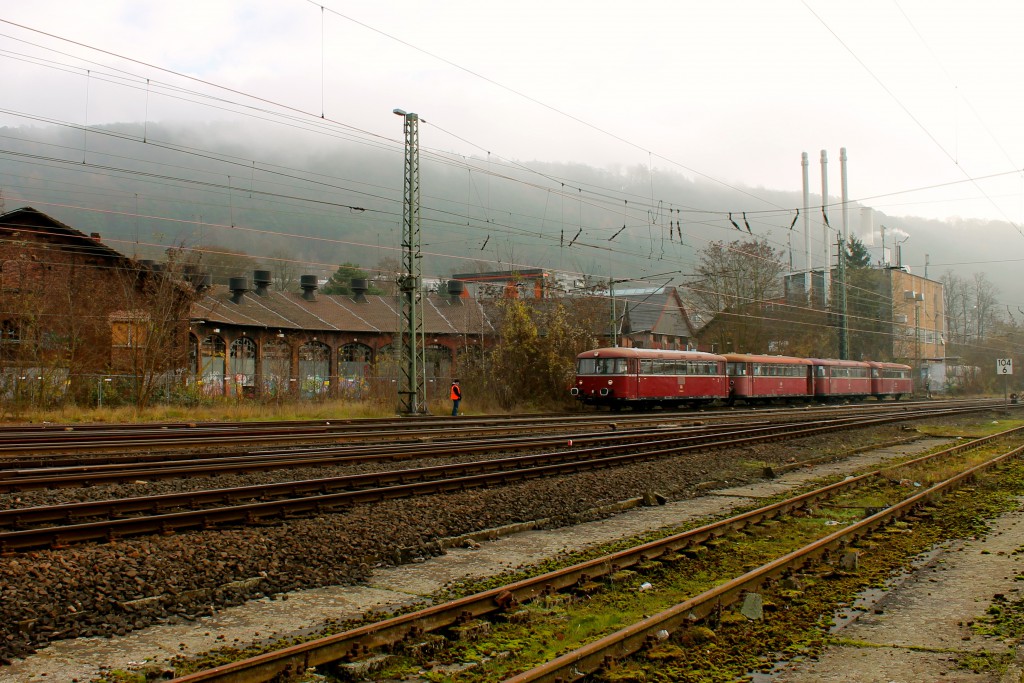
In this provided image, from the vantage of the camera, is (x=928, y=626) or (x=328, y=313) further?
(x=328, y=313)

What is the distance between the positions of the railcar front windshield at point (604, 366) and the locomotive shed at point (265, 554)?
2447 centimetres

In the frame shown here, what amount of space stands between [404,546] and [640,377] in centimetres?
3050

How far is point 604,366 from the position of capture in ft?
127

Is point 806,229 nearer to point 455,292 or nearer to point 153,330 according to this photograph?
point 455,292

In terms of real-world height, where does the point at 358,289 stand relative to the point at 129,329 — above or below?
above

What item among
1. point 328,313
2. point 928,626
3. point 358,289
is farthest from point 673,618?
point 358,289

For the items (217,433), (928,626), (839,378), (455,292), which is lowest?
(928,626)

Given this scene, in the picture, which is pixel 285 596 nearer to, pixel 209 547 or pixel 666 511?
pixel 209 547

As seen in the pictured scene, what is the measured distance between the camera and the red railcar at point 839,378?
53.0 meters

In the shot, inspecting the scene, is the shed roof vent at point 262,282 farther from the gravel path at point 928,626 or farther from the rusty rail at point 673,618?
the gravel path at point 928,626

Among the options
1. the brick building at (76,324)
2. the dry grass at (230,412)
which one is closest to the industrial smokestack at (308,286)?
the brick building at (76,324)

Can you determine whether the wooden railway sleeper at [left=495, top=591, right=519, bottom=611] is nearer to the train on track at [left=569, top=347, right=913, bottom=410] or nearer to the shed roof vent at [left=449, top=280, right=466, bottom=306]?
the train on track at [left=569, top=347, right=913, bottom=410]

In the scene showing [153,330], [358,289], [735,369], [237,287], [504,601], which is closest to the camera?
[504,601]

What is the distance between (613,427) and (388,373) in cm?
1482
